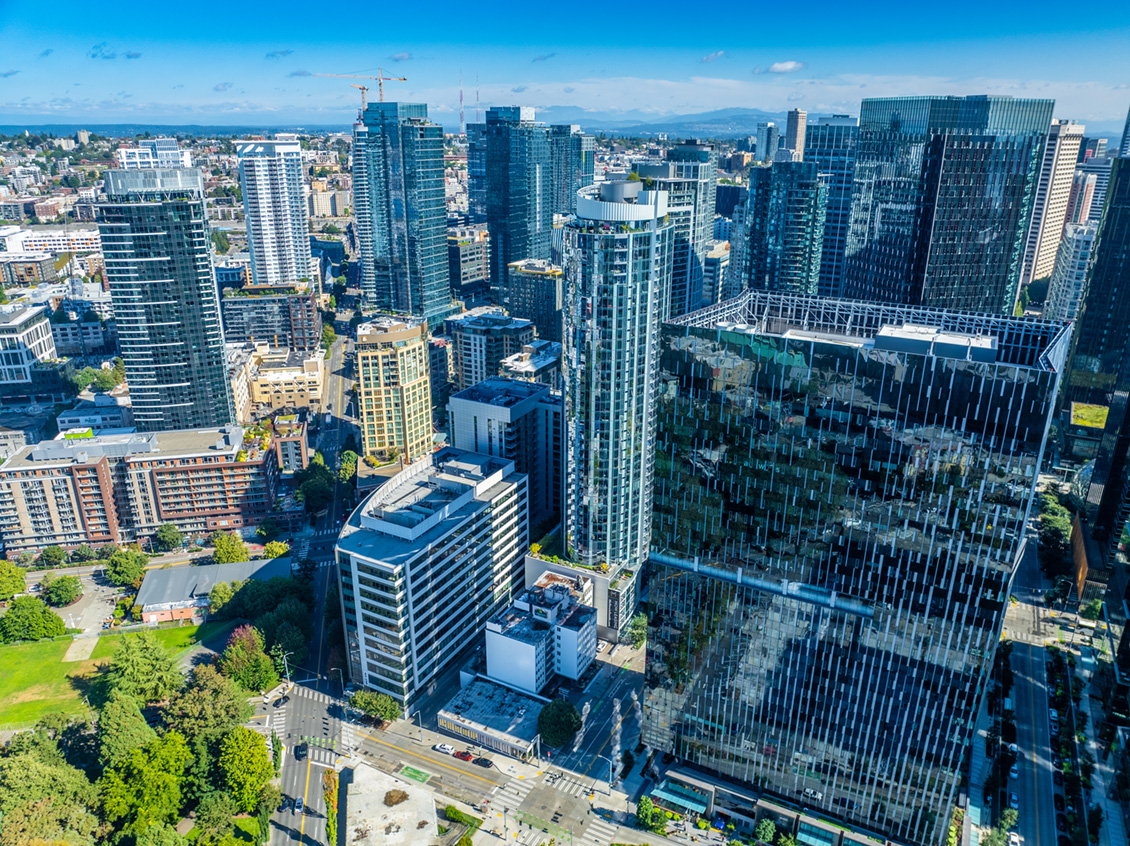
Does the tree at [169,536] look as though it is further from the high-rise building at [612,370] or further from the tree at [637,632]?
the tree at [637,632]

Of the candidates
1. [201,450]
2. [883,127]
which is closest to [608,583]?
[201,450]

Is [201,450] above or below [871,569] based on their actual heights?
below

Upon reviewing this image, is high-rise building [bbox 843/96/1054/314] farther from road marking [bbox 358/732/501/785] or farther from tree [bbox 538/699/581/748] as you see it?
road marking [bbox 358/732/501/785]

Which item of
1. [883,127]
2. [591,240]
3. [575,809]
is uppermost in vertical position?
[883,127]

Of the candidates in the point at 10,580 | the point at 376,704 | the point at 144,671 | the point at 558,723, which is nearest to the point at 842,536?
the point at 558,723

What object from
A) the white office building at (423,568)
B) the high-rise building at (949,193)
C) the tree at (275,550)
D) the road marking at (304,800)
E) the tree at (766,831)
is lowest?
the road marking at (304,800)

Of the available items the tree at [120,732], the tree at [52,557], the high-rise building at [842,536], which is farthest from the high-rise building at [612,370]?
the tree at [52,557]

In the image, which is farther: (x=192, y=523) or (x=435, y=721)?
(x=192, y=523)

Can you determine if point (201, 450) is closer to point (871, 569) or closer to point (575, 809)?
point (575, 809)
